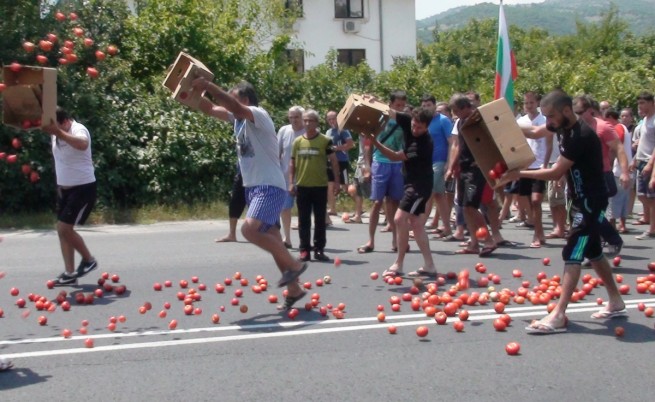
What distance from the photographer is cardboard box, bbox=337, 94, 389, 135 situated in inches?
370

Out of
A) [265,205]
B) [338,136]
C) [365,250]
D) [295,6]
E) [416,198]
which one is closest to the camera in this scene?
[265,205]

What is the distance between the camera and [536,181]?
12.4 meters

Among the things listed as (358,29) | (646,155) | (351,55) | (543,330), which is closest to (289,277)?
(543,330)

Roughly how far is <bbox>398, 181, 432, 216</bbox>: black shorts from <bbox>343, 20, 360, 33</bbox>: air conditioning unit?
34.5 m

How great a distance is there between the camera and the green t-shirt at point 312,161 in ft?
36.7

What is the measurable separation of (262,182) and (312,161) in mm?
3076

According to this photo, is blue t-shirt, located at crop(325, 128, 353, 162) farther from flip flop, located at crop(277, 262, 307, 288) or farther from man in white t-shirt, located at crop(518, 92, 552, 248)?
flip flop, located at crop(277, 262, 307, 288)

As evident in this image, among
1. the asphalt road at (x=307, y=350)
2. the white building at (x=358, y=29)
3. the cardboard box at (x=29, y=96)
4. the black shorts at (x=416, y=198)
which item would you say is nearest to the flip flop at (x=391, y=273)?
the asphalt road at (x=307, y=350)

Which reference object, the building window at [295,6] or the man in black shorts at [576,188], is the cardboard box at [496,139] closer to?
the man in black shorts at [576,188]

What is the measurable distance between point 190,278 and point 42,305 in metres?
2.01

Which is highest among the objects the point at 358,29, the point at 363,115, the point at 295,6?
the point at 295,6

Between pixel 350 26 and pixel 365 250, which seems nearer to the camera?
pixel 365 250

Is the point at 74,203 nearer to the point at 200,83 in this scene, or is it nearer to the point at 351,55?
the point at 200,83

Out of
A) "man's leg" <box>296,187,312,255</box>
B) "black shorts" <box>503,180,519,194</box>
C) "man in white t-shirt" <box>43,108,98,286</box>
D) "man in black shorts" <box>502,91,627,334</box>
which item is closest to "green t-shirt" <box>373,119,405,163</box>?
"man's leg" <box>296,187,312,255</box>
